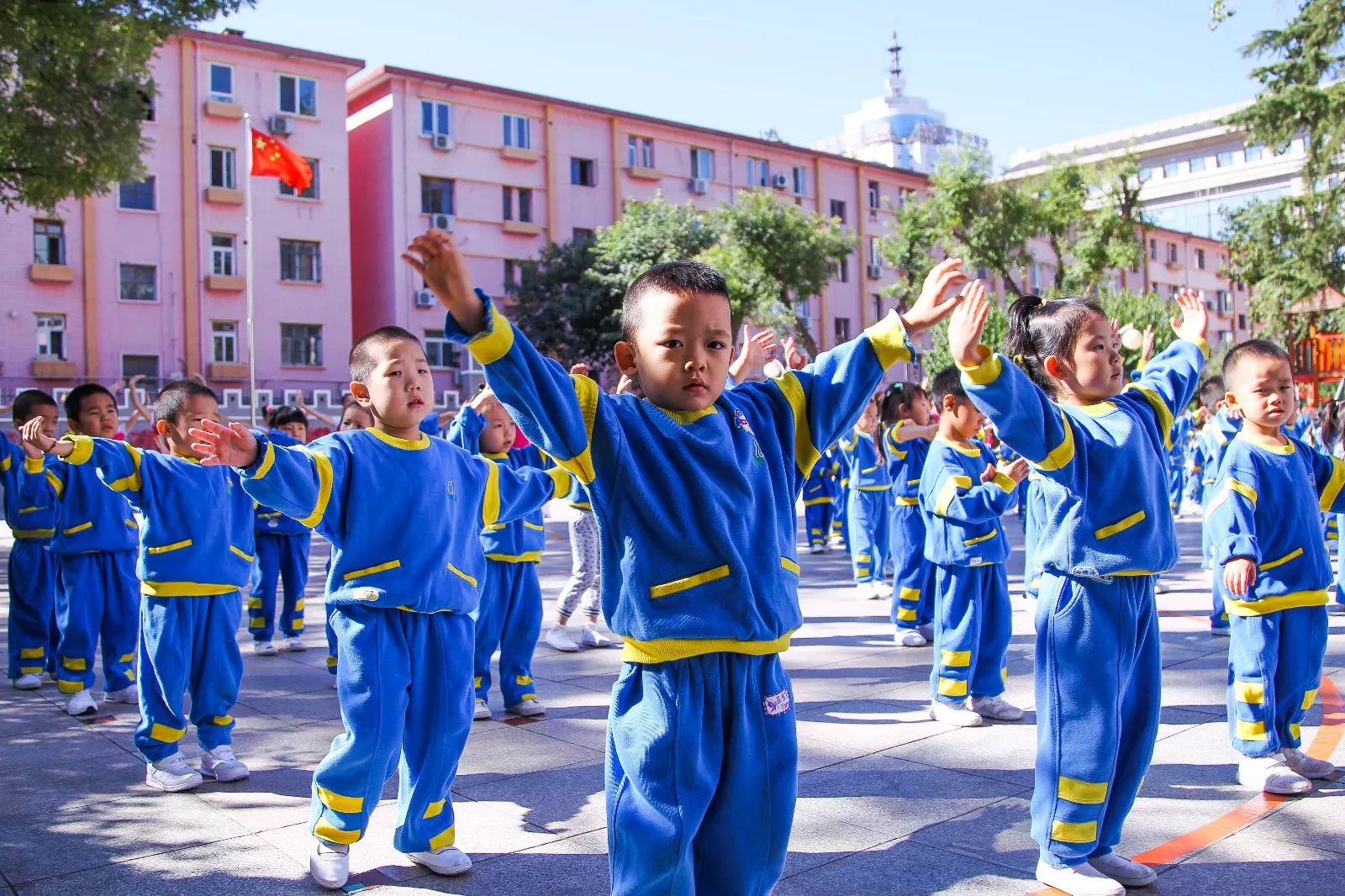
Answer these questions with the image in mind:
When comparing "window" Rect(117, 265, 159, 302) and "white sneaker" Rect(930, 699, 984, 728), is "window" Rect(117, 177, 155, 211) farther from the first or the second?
"white sneaker" Rect(930, 699, 984, 728)

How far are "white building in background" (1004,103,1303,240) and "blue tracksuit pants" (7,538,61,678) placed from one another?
198 ft

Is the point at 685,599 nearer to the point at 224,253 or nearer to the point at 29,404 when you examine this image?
the point at 29,404

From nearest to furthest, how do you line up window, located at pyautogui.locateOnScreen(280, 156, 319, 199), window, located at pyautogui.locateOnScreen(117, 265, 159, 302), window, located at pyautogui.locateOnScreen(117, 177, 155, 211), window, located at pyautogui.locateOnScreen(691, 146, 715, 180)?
window, located at pyautogui.locateOnScreen(117, 177, 155, 211)
window, located at pyautogui.locateOnScreen(117, 265, 159, 302)
window, located at pyautogui.locateOnScreen(280, 156, 319, 199)
window, located at pyautogui.locateOnScreen(691, 146, 715, 180)

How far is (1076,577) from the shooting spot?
3.61m

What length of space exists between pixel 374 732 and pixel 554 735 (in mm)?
1998

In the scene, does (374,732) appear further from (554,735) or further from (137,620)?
(137,620)

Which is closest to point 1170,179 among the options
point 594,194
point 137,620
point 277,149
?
point 594,194

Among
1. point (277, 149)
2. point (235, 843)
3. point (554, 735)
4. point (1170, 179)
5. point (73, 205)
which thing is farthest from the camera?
point (1170, 179)

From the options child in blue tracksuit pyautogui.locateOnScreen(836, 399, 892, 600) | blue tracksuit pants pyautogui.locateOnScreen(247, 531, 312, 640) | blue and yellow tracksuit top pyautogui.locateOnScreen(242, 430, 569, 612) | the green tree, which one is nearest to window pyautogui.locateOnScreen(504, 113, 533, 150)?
the green tree

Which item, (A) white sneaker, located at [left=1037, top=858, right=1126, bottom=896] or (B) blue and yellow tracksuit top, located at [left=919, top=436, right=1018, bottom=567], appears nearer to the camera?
(A) white sneaker, located at [left=1037, top=858, right=1126, bottom=896]

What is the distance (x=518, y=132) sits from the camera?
3238 cm

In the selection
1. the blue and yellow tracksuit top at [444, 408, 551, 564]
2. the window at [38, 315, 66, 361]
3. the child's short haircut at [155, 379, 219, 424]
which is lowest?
the blue and yellow tracksuit top at [444, 408, 551, 564]

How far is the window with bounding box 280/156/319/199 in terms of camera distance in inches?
1113

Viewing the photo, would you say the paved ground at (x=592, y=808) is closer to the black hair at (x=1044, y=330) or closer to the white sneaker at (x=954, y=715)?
the white sneaker at (x=954, y=715)
